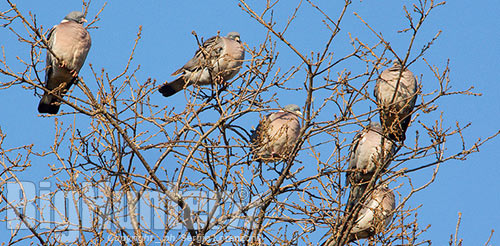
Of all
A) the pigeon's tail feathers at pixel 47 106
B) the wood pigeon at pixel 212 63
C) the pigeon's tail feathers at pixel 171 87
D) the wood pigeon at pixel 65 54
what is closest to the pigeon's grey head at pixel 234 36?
the wood pigeon at pixel 212 63

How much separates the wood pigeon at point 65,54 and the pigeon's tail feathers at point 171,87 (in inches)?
38.6

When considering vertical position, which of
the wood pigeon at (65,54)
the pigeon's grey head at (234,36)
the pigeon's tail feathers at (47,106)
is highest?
the pigeon's grey head at (234,36)

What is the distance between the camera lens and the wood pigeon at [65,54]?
6.46m

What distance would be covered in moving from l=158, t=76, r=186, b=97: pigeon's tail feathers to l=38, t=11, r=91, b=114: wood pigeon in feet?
3.22

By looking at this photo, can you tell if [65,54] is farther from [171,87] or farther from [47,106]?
[171,87]

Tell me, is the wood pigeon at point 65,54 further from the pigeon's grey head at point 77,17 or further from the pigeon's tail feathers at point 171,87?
the pigeon's tail feathers at point 171,87

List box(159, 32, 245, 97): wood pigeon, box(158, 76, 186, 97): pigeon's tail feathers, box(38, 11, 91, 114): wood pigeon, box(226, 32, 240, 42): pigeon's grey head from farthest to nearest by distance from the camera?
box(226, 32, 240, 42): pigeon's grey head → box(158, 76, 186, 97): pigeon's tail feathers → box(159, 32, 245, 97): wood pigeon → box(38, 11, 91, 114): wood pigeon

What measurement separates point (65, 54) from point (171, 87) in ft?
4.11

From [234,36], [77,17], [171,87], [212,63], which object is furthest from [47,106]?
[234,36]

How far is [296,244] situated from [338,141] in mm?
889

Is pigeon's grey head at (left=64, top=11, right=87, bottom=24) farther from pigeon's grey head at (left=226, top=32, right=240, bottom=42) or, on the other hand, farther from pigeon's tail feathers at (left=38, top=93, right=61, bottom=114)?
pigeon's grey head at (left=226, top=32, right=240, bottom=42)

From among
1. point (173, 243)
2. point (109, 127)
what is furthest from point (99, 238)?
point (109, 127)

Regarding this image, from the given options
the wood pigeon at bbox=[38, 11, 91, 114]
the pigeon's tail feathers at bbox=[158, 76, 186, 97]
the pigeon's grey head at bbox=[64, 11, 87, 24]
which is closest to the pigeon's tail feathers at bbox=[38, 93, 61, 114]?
the wood pigeon at bbox=[38, 11, 91, 114]

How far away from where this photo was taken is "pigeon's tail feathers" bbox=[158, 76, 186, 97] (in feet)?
23.4
